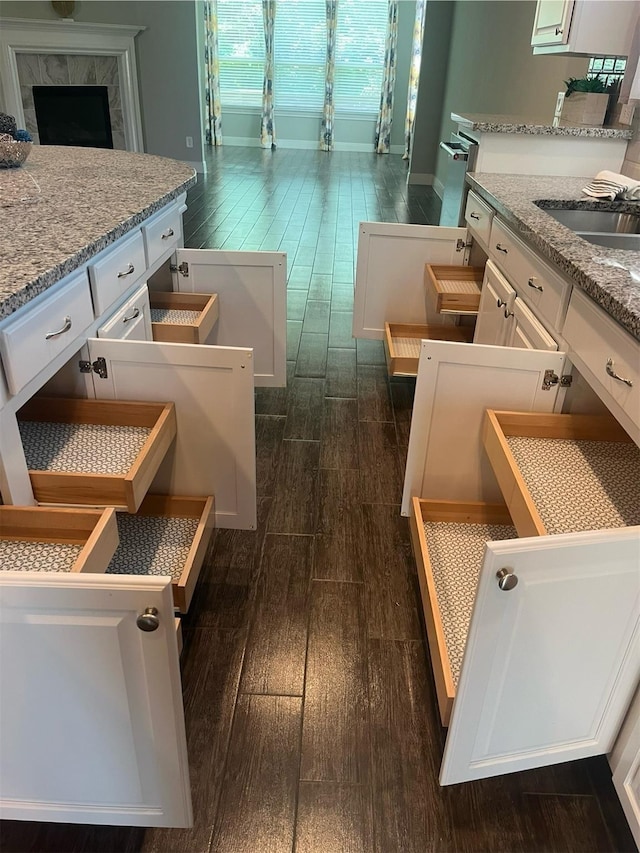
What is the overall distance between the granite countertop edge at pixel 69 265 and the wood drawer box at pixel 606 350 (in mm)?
1102

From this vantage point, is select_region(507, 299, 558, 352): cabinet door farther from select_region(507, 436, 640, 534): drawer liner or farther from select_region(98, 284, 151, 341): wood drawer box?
select_region(98, 284, 151, 341): wood drawer box

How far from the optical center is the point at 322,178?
7.86 metres

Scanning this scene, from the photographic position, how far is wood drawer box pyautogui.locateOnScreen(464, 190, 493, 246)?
94.4 inches

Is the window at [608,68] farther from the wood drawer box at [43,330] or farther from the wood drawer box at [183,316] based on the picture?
the wood drawer box at [43,330]

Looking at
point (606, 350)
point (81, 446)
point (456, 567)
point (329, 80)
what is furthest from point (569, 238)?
point (329, 80)

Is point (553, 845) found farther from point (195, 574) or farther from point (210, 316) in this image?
point (210, 316)

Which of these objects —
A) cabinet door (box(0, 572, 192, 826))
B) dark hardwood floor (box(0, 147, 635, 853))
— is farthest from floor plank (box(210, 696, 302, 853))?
cabinet door (box(0, 572, 192, 826))

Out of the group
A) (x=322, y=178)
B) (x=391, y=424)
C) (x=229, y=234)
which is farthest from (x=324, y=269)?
(x=322, y=178)

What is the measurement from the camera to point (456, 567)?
156 centimetres

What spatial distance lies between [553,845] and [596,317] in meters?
1.03

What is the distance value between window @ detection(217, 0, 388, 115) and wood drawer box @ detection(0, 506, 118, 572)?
400 inches

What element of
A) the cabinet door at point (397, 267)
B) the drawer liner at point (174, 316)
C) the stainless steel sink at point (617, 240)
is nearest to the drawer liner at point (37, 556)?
the drawer liner at point (174, 316)

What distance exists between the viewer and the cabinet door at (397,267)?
8.67ft

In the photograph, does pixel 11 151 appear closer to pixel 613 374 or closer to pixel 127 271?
pixel 127 271
